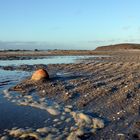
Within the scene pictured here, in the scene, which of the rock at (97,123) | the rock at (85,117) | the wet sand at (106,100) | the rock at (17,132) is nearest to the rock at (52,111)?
the wet sand at (106,100)

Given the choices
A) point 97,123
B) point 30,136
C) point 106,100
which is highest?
point 106,100

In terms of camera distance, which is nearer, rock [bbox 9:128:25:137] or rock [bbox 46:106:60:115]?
rock [bbox 9:128:25:137]

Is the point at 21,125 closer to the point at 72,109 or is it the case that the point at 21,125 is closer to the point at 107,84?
the point at 72,109

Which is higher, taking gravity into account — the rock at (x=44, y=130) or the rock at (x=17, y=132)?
the rock at (x=44, y=130)

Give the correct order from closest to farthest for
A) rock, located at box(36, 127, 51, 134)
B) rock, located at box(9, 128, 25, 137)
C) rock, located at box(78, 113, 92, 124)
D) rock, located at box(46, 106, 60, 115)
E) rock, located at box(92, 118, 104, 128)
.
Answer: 1. rock, located at box(9, 128, 25, 137)
2. rock, located at box(36, 127, 51, 134)
3. rock, located at box(92, 118, 104, 128)
4. rock, located at box(78, 113, 92, 124)
5. rock, located at box(46, 106, 60, 115)

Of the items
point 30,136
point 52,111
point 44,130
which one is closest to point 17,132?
point 30,136

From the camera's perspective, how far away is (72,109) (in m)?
11.2

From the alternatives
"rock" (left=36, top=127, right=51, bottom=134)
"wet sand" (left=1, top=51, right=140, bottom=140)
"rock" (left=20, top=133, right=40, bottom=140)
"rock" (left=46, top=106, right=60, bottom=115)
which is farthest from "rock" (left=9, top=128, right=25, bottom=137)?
"rock" (left=46, top=106, right=60, bottom=115)

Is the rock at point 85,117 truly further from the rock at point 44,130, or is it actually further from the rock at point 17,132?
the rock at point 17,132

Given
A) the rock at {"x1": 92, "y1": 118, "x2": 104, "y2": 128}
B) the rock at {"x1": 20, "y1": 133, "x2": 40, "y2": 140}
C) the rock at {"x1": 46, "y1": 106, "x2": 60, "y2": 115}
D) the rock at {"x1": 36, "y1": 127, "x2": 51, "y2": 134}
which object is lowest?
the rock at {"x1": 20, "y1": 133, "x2": 40, "y2": 140}

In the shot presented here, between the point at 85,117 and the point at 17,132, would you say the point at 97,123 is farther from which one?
the point at 17,132

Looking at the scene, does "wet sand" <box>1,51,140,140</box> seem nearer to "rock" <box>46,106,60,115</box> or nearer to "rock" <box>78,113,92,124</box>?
"rock" <box>78,113,92,124</box>

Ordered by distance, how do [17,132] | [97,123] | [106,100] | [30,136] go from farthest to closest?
[106,100] < [97,123] < [17,132] < [30,136]

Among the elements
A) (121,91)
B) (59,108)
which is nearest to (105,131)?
(59,108)
